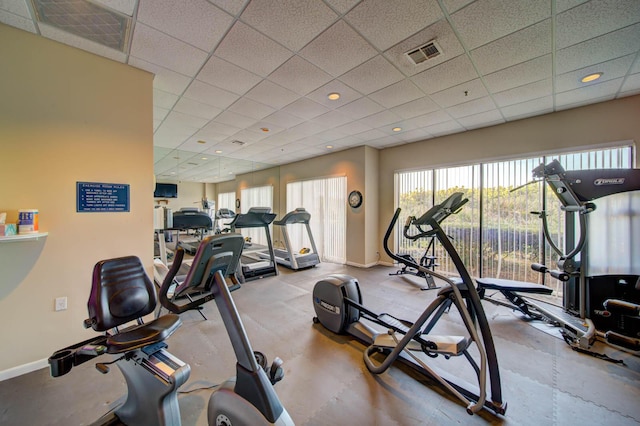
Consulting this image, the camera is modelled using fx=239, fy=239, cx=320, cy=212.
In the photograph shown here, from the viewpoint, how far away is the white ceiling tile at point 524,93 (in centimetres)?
295

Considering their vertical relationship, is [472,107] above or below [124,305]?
above

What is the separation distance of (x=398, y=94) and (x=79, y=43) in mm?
3440

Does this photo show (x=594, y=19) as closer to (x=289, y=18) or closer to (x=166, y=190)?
(x=289, y=18)

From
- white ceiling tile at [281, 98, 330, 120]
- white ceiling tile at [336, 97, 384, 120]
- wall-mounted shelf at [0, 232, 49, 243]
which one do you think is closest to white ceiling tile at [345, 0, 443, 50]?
white ceiling tile at [336, 97, 384, 120]

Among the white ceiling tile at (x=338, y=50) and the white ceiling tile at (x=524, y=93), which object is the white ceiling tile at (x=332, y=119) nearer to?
the white ceiling tile at (x=338, y=50)

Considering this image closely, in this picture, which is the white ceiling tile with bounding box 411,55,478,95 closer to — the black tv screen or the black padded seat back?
the black padded seat back

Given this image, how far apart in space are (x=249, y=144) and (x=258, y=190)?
79.9 inches

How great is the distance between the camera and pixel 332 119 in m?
4.11

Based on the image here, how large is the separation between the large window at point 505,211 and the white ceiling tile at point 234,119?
392 cm

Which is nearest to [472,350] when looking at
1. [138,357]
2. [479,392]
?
[479,392]

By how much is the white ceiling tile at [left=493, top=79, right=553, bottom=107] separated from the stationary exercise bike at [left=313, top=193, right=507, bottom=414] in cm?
180

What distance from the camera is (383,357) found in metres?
2.30

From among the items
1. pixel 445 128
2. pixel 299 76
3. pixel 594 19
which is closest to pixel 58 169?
pixel 299 76

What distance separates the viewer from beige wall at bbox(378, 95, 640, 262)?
3.26 meters
